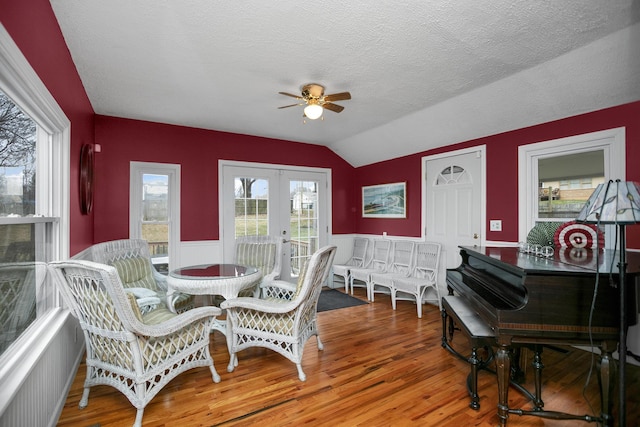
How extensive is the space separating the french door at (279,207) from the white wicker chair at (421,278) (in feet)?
5.72

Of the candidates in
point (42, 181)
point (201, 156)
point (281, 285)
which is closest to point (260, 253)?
point (281, 285)

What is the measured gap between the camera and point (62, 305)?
88.6 inches

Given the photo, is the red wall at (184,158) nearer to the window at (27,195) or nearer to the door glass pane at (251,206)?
the door glass pane at (251,206)

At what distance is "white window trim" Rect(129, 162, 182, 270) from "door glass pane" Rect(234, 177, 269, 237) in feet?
2.80

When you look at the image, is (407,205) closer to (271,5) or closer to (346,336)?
(346,336)

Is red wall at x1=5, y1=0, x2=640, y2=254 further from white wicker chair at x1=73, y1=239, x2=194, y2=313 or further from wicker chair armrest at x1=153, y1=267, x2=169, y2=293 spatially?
wicker chair armrest at x1=153, y1=267, x2=169, y2=293

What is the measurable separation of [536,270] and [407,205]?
3.26m

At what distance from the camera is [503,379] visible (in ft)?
6.05

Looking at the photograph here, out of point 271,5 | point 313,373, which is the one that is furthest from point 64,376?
point 271,5

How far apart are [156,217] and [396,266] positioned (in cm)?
363

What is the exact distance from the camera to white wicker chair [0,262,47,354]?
4.84ft

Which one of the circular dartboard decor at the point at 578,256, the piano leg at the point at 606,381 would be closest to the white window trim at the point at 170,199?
the circular dartboard decor at the point at 578,256

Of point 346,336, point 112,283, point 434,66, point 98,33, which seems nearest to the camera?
point 112,283

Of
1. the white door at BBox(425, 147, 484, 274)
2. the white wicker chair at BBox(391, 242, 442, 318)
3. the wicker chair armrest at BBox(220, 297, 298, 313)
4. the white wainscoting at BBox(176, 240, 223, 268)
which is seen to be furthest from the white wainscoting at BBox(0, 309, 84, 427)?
the white door at BBox(425, 147, 484, 274)
